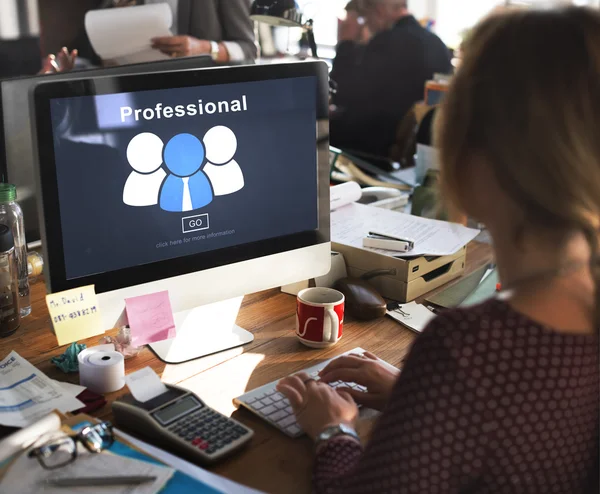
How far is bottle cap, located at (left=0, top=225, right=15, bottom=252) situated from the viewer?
1.28 meters

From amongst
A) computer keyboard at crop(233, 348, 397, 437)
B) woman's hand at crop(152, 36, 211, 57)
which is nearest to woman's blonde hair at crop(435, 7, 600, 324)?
computer keyboard at crop(233, 348, 397, 437)

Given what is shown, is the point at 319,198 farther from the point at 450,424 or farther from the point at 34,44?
the point at 34,44

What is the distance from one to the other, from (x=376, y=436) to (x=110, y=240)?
1.99 feet

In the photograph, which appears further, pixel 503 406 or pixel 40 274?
pixel 40 274

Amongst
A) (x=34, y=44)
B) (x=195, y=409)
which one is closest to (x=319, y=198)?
(x=195, y=409)

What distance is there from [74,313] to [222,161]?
0.37m

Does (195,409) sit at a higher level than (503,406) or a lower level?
lower

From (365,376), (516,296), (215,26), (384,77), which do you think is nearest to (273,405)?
(365,376)

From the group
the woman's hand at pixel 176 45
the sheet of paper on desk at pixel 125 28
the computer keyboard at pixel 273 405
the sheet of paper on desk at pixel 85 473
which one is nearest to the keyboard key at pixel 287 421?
the computer keyboard at pixel 273 405

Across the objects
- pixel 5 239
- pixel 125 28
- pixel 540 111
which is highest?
pixel 125 28

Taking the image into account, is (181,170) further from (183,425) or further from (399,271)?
(399,271)

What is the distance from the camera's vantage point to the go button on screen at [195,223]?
1269 millimetres

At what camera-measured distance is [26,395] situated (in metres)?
1.13

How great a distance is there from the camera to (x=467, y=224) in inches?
77.9
